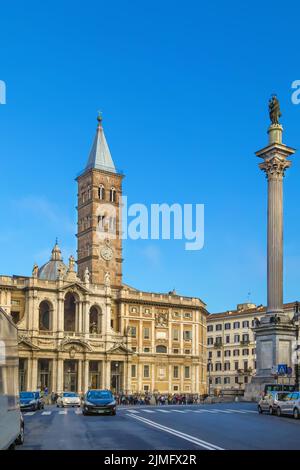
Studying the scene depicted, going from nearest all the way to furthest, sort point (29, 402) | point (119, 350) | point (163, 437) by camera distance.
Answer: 1. point (163, 437)
2. point (29, 402)
3. point (119, 350)

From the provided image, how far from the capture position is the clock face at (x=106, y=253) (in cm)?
10769

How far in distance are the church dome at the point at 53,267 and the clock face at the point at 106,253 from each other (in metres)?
6.50

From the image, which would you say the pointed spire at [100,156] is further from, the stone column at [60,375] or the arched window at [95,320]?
the stone column at [60,375]

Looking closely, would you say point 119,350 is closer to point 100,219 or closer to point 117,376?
point 117,376

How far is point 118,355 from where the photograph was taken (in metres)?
98.8

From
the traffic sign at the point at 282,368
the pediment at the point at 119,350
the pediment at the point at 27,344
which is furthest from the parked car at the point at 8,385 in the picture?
the pediment at the point at 119,350

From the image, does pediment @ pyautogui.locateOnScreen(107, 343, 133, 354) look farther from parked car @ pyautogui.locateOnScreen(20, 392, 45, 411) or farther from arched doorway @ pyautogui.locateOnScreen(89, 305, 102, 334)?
parked car @ pyautogui.locateOnScreen(20, 392, 45, 411)

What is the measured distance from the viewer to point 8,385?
16109 millimetres

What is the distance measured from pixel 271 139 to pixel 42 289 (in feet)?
166

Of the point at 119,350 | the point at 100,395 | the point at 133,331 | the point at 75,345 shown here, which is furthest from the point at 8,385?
the point at 133,331

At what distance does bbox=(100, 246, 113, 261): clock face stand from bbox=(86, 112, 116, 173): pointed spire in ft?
39.9

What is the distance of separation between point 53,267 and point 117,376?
21.3 m
